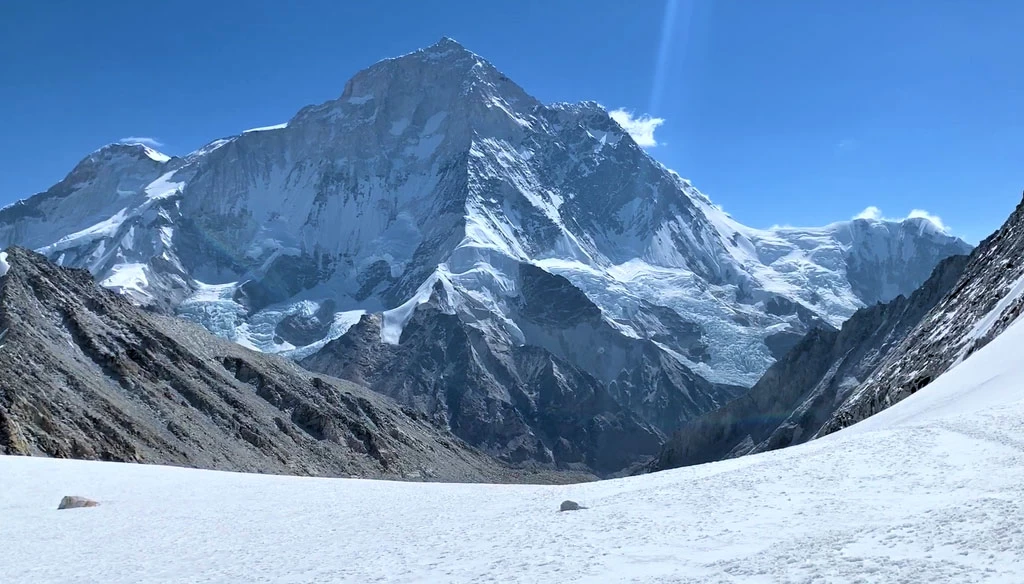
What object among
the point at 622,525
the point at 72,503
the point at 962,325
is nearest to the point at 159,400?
the point at 72,503

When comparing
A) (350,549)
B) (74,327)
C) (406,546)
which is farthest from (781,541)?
(74,327)

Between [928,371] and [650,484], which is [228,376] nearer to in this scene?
[928,371]

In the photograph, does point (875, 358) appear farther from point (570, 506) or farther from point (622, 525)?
point (622, 525)

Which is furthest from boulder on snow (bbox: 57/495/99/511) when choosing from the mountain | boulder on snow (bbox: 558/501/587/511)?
the mountain

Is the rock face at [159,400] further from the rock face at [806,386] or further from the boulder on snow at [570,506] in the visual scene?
the boulder on snow at [570,506]

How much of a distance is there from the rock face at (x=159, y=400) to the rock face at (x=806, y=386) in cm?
4318

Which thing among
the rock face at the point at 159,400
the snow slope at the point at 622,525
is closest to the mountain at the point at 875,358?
the snow slope at the point at 622,525

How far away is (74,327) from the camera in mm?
102812

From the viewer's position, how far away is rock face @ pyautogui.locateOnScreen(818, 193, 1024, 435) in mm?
53719

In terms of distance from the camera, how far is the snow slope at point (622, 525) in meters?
15.8

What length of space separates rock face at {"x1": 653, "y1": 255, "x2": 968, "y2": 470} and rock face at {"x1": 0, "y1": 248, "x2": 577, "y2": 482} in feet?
142

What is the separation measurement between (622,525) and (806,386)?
155m

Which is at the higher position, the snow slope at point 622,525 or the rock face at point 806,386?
the rock face at point 806,386

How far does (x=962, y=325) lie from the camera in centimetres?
6081
